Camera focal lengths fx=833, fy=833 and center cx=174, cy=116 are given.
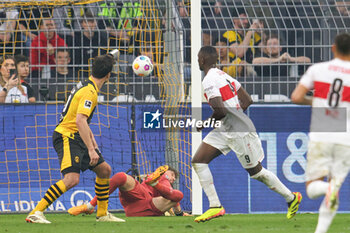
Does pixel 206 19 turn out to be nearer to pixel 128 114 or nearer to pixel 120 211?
pixel 128 114

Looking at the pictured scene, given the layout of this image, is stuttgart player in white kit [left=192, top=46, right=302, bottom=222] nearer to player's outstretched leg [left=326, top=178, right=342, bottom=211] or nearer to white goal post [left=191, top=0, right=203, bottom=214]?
white goal post [left=191, top=0, right=203, bottom=214]

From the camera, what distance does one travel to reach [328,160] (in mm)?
6387

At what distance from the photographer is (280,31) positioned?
1133 cm

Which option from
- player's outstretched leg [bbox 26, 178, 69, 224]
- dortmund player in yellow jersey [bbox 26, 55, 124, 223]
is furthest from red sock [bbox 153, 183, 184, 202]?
player's outstretched leg [bbox 26, 178, 69, 224]


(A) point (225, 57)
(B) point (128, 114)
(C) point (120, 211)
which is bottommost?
(C) point (120, 211)

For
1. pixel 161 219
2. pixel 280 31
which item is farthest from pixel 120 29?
pixel 161 219

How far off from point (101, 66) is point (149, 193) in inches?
90.5

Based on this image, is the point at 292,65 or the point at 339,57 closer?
the point at 339,57

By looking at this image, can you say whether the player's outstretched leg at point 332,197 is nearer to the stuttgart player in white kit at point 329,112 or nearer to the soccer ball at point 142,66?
the stuttgart player in white kit at point 329,112

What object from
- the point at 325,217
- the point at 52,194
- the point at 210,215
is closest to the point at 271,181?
the point at 210,215

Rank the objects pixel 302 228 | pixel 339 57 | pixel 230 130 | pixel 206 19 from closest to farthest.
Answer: pixel 339 57, pixel 302 228, pixel 230 130, pixel 206 19

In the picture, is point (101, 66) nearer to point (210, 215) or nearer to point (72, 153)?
point (72, 153)

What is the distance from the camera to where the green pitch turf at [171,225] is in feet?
26.4

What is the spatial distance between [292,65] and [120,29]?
2.41 metres
